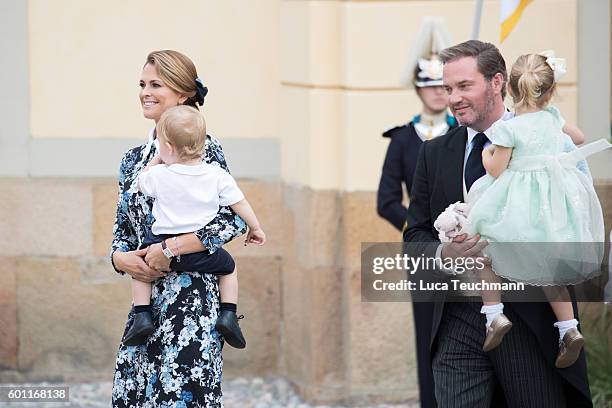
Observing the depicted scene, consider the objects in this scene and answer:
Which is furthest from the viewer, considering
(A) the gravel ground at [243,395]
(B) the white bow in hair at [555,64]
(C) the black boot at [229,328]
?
(A) the gravel ground at [243,395]

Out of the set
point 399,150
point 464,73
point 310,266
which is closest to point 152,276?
point 464,73

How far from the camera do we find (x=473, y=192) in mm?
4270

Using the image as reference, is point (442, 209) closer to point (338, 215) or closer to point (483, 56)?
point (483, 56)

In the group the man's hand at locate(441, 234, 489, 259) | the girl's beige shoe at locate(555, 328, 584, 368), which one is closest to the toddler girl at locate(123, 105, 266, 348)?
the man's hand at locate(441, 234, 489, 259)

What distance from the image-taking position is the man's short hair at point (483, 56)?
4391mm

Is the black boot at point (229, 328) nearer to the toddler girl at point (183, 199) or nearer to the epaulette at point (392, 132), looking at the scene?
the toddler girl at point (183, 199)

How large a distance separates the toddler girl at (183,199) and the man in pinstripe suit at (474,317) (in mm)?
653

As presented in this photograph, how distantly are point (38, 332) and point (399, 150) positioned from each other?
96.9 inches

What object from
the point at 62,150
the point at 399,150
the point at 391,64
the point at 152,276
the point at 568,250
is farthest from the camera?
the point at 62,150

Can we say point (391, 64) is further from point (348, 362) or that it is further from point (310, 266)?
point (348, 362)

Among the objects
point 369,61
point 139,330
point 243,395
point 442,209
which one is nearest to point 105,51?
point 369,61

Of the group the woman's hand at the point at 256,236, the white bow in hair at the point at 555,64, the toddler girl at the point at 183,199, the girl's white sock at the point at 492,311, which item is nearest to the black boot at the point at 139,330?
the toddler girl at the point at 183,199

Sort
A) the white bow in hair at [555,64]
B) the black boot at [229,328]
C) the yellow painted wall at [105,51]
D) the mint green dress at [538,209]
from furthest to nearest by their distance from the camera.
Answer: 1. the yellow painted wall at [105,51]
2. the black boot at [229,328]
3. the white bow in hair at [555,64]
4. the mint green dress at [538,209]

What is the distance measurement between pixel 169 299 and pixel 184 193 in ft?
1.26
